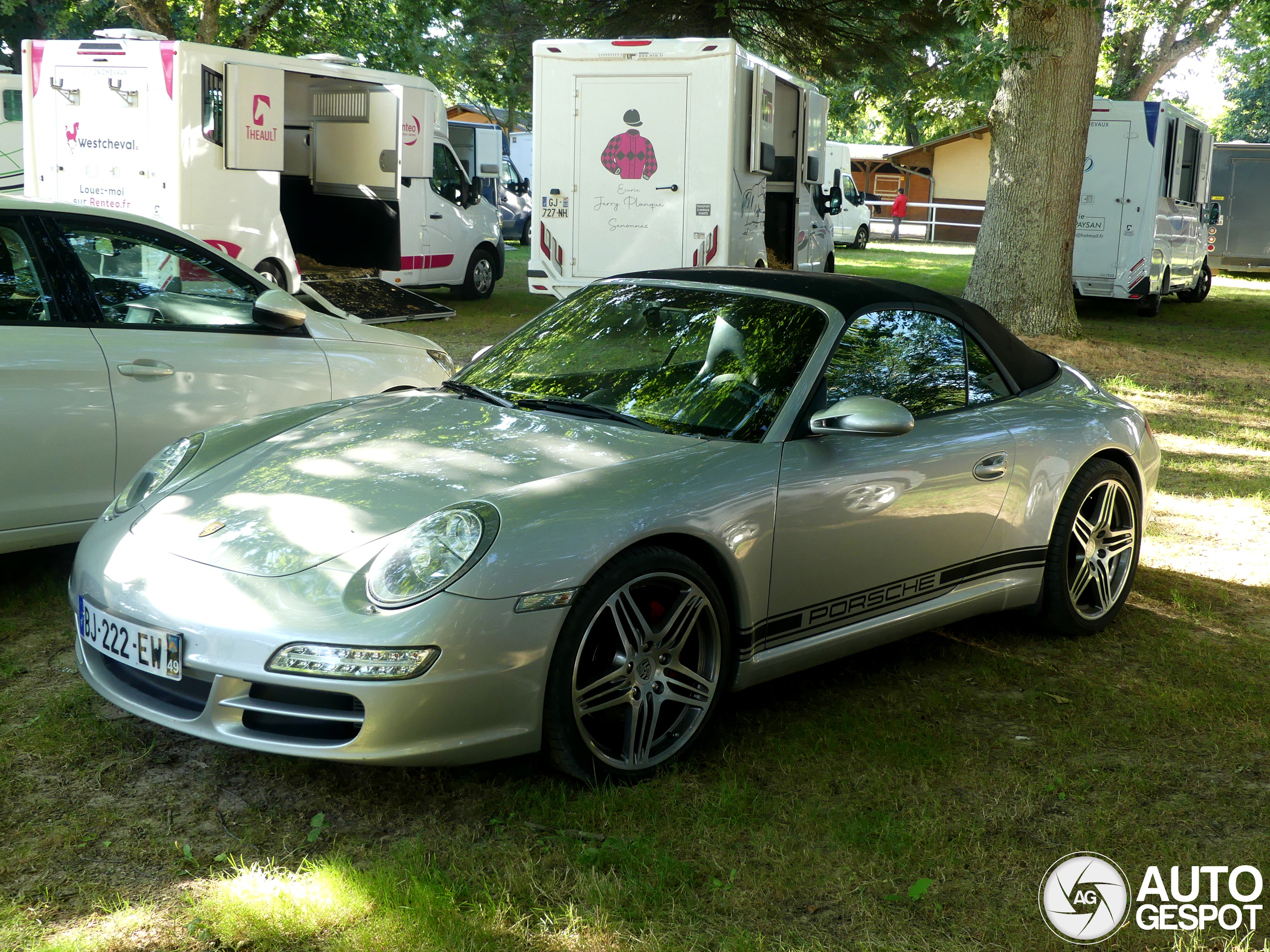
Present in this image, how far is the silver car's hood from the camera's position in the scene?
3.31m

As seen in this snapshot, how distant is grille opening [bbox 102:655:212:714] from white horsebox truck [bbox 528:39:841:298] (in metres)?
9.31

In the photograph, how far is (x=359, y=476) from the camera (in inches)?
141

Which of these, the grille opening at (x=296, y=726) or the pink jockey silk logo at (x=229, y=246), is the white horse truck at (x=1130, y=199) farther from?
the grille opening at (x=296, y=726)

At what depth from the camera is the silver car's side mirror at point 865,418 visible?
376cm

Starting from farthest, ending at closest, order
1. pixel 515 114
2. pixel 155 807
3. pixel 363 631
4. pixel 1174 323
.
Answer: pixel 515 114 → pixel 1174 323 → pixel 155 807 → pixel 363 631

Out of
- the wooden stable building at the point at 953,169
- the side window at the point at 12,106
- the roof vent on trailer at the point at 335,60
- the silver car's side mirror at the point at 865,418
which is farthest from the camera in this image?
the wooden stable building at the point at 953,169

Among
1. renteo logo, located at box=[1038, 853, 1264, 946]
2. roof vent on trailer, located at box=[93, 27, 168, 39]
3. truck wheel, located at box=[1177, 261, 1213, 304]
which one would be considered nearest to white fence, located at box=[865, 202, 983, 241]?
truck wheel, located at box=[1177, 261, 1213, 304]

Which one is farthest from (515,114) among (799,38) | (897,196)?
(799,38)

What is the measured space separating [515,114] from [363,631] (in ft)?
142

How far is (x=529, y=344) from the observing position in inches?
185

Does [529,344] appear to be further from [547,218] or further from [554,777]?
[547,218]

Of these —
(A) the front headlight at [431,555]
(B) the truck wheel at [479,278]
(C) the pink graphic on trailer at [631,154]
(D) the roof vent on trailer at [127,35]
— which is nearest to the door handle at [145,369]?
(A) the front headlight at [431,555]

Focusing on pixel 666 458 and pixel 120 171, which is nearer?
pixel 666 458

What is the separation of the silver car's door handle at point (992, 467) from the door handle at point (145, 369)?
3.25 meters
